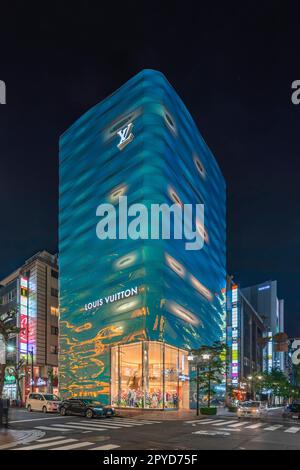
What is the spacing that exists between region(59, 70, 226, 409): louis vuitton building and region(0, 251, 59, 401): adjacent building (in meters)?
11.1

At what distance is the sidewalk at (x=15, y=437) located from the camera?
64.3 ft

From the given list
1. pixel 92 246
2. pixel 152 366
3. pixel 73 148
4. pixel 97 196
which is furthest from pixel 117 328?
pixel 73 148

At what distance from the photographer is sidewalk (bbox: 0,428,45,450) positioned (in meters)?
19.6

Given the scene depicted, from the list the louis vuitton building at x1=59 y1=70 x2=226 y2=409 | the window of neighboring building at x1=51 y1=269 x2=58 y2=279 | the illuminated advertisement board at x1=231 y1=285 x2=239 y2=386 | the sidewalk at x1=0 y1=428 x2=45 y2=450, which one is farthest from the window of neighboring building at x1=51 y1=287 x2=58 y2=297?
the sidewalk at x1=0 y1=428 x2=45 y2=450

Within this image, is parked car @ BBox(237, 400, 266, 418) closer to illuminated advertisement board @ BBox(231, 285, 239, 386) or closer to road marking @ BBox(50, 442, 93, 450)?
road marking @ BBox(50, 442, 93, 450)

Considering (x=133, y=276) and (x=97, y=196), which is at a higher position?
(x=97, y=196)

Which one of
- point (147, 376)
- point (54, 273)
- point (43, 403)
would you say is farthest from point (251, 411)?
point (54, 273)

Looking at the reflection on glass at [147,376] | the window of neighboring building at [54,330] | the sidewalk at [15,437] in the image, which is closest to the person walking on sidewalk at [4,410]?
the sidewalk at [15,437]

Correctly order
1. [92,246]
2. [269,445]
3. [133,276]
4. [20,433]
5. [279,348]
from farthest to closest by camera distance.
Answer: [92,246], [133,276], [279,348], [20,433], [269,445]

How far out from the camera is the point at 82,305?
67188mm

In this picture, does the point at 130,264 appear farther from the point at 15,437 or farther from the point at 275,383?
the point at 275,383
